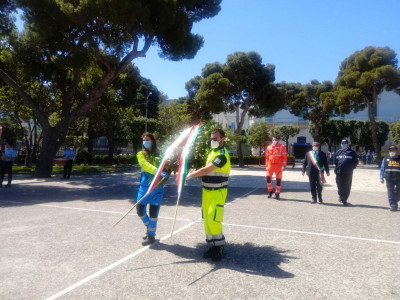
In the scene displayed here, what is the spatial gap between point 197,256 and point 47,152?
14.7 meters

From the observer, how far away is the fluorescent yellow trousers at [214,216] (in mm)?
4207

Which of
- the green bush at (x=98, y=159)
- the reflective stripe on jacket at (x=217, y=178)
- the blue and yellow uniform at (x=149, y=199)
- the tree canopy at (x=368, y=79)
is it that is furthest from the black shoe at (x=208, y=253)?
the green bush at (x=98, y=159)

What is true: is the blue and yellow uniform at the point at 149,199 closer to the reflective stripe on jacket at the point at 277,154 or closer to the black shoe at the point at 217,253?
the black shoe at the point at 217,253

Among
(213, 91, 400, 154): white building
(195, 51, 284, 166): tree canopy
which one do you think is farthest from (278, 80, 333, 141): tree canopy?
(213, 91, 400, 154): white building

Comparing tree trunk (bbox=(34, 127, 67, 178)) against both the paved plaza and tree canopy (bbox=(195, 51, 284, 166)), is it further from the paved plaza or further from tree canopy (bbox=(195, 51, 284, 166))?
tree canopy (bbox=(195, 51, 284, 166))

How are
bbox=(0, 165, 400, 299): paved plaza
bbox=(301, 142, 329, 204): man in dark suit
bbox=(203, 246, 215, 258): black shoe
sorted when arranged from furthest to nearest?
1. bbox=(301, 142, 329, 204): man in dark suit
2. bbox=(203, 246, 215, 258): black shoe
3. bbox=(0, 165, 400, 299): paved plaza

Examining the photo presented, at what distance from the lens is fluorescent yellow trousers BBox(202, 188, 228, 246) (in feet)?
13.8

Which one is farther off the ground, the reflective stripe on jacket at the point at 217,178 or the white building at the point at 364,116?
the white building at the point at 364,116

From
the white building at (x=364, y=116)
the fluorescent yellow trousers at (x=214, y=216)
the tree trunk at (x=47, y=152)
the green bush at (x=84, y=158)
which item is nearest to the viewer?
the fluorescent yellow trousers at (x=214, y=216)

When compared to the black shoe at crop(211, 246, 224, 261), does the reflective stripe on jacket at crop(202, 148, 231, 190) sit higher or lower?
higher

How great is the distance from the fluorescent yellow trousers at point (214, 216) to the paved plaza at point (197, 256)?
312 mm

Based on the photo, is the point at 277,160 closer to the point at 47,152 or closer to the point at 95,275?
the point at 95,275

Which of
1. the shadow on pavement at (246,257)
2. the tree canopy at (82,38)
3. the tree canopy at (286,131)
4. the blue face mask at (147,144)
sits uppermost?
the tree canopy at (82,38)

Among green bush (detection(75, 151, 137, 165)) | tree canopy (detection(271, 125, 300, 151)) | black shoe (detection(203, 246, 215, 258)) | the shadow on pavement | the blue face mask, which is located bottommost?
the shadow on pavement
